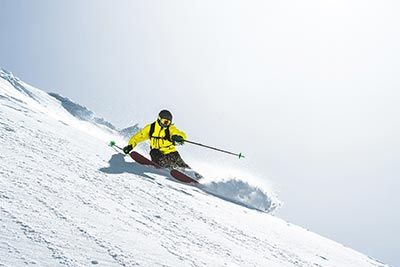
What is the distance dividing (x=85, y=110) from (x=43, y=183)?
19.5 meters

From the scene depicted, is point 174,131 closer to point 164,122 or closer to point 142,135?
point 164,122

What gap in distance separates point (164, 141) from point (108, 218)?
29.8 ft

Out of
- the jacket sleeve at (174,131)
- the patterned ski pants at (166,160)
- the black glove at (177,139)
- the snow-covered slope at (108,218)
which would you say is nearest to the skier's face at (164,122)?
the jacket sleeve at (174,131)

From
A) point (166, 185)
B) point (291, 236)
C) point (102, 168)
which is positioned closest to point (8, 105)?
point (102, 168)

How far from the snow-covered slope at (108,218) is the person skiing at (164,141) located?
2.71 meters

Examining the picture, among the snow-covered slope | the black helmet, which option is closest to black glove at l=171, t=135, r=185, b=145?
the black helmet

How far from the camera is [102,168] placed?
33.6 feet

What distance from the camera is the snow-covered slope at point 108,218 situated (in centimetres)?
521

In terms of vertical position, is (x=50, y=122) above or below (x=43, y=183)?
above

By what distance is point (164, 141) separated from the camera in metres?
15.7

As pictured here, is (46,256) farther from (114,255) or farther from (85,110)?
(85,110)

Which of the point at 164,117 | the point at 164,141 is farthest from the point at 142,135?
the point at 164,117

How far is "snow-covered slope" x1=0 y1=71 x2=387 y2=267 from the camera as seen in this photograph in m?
5.21

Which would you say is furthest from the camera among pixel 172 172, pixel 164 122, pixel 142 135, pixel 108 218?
pixel 142 135
